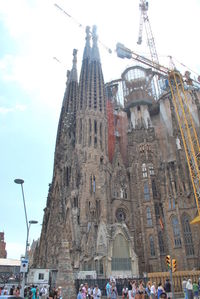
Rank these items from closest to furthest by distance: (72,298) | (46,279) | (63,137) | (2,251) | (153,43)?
(72,298) < (46,279) < (63,137) < (153,43) < (2,251)

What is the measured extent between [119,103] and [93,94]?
12.2 metres

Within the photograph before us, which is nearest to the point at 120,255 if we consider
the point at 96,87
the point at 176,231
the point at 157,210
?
the point at 176,231

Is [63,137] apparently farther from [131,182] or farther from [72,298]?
[72,298]

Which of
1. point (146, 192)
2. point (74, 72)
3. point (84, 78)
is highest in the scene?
point (74, 72)

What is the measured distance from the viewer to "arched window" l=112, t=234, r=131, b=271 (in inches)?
1363

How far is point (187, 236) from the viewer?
36.7 metres

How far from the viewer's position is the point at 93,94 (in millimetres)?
→ 56219

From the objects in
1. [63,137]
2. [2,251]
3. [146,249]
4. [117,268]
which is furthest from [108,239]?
[2,251]

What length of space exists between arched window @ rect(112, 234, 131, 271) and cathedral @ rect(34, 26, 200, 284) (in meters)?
0.12

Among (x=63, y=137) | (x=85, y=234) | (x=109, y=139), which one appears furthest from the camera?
(x=63, y=137)

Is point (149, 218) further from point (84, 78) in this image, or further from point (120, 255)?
point (84, 78)

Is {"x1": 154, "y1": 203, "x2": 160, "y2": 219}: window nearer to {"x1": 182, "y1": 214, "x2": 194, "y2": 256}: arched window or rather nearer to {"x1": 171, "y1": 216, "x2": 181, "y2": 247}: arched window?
{"x1": 171, "y1": 216, "x2": 181, "y2": 247}: arched window

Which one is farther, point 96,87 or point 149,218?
point 96,87

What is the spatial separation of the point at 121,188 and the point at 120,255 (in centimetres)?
1307
